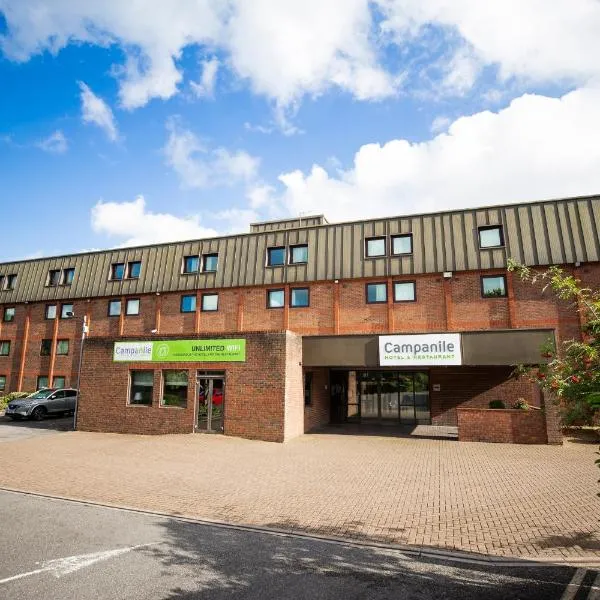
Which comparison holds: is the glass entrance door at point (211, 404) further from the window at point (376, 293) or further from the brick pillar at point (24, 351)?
the brick pillar at point (24, 351)

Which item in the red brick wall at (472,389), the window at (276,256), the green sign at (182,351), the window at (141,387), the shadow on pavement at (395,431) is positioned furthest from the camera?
the window at (276,256)

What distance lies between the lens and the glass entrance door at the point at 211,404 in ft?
55.4

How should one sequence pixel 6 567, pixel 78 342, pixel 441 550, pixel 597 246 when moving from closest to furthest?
pixel 6 567 → pixel 441 550 → pixel 597 246 → pixel 78 342

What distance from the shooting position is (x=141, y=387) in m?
18.4

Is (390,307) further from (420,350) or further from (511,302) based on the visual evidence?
(420,350)

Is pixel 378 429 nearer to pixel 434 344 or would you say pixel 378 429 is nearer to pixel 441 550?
pixel 434 344

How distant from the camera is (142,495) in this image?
9016 millimetres

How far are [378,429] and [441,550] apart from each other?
13536mm

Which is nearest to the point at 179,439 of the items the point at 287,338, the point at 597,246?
the point at 287,338

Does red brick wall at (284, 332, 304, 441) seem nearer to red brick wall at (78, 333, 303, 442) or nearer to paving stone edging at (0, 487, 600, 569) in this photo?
red brick wall at (78, 333, 303, 442)

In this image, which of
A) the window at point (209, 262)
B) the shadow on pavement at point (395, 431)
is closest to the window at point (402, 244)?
the shadow on pavement at point (395, 431)

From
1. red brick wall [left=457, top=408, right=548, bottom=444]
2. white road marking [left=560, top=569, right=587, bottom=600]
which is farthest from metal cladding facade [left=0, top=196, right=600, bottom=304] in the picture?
white road marking [left=560, top=569, right=587, bottom=600]

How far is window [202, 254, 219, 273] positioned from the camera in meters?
25.9

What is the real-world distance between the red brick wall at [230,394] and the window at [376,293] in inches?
237
